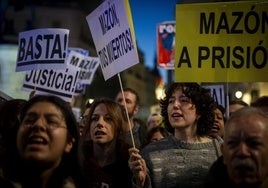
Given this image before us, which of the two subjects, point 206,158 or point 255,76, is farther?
point 255,76

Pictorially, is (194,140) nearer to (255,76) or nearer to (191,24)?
→ (255,76)

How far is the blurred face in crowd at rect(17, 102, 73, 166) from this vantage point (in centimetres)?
283

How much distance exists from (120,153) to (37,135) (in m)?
1.57

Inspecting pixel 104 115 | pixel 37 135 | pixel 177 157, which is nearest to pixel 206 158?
pixel 177 157

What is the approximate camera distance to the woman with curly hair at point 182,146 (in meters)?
3.91

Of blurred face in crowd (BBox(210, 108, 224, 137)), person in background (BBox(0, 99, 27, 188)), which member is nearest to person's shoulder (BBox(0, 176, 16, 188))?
person in background (BBox(0, 99, 27, 188))

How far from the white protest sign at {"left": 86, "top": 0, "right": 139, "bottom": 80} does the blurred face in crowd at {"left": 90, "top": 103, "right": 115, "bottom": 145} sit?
1.31 feet

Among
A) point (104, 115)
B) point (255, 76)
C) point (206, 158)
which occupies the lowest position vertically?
point (206, 158)

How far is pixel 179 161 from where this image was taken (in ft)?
13.1

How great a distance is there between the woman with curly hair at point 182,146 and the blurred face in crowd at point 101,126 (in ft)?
1.36

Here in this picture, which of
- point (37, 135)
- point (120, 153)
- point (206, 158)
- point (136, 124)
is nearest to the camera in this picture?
point (37, 135)

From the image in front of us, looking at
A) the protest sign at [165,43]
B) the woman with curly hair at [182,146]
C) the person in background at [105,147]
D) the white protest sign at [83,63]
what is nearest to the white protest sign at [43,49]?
the white protest sign at [83,63]

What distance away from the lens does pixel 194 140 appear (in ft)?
13.9

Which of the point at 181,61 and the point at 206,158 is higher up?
the point at 181,61
